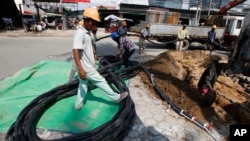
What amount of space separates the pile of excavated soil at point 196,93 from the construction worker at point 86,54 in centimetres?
145

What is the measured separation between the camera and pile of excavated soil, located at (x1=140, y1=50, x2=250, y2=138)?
3760mm

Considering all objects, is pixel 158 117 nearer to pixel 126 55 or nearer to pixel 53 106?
pixel 53 106

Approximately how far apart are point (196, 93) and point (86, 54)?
2.78 metres

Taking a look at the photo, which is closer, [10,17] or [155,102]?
[155,102]

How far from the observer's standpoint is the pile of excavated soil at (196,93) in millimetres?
3760

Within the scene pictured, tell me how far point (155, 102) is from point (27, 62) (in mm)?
4780

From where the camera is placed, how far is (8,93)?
416 centimetres

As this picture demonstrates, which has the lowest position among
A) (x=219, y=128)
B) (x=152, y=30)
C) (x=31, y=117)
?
(x=219, y=128)

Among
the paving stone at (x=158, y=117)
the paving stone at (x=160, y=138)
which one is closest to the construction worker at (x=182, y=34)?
the paving stone at (x=158, y=117)

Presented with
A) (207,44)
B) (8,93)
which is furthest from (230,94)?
(207,44)

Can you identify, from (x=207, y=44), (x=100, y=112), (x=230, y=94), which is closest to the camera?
(x=100, y=112)

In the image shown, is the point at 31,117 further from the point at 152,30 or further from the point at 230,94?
the point at 152,30

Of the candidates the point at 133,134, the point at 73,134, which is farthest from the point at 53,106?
the point at 133,134

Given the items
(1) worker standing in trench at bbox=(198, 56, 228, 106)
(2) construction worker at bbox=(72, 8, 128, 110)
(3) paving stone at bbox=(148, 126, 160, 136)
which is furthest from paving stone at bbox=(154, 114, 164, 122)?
(1) worker standing in trench at bbox=(198, 56, 228, 106)
